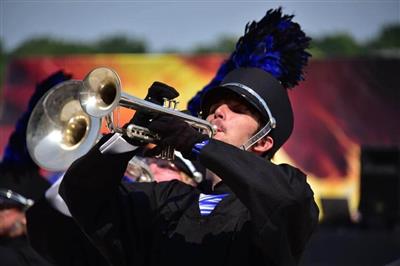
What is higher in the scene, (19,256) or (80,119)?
(80,119)

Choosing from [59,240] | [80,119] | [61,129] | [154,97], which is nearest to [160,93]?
[154,97]

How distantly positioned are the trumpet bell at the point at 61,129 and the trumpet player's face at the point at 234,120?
557 millimetres

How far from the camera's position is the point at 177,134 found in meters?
2.60

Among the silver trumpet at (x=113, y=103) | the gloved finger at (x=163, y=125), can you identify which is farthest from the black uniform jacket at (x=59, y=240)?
the gloved finger at (x=163, y=125)

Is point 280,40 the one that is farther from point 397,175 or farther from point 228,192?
point 397,175

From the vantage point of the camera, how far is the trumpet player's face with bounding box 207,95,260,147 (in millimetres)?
2994

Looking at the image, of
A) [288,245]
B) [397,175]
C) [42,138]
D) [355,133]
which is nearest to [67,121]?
[42,138]

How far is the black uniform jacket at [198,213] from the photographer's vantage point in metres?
2.54

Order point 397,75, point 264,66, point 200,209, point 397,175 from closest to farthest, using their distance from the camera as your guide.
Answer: point 200,209 → point 264,66 → point 397,175 → point 397,75

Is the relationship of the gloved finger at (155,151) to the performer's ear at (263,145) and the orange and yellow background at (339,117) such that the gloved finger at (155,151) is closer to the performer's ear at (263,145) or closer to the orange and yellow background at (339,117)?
the performer's ear at (263,145)

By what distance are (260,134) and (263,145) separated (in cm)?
11

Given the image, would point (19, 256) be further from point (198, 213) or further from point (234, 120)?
point (234, 120)

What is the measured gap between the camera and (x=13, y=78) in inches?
626

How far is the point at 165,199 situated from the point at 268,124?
51 centimetres
